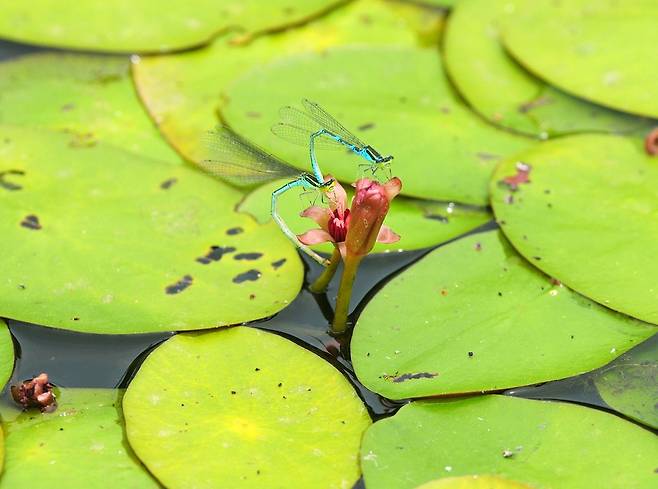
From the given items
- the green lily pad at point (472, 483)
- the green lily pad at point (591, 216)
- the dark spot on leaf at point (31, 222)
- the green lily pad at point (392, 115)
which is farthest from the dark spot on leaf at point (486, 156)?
the dark spot on leaf at point (31, 222)

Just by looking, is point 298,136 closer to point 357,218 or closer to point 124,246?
point 124,246

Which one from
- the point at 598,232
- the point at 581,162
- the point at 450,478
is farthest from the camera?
the point at 581,162

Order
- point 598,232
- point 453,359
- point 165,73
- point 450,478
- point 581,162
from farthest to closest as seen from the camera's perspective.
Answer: point 165,73 → point 581,162 → point 598,232 → point 453,359 → point 450,478

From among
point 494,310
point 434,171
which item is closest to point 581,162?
point 434,171

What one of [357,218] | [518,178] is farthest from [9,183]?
[518,178]

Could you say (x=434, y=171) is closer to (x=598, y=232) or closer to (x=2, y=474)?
(x=598, y=232)

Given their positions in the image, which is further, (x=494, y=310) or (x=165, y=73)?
Result: (x=165, y=73)

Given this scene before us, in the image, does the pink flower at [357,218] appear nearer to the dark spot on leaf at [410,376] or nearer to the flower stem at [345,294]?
the flower stem at [345,294]
